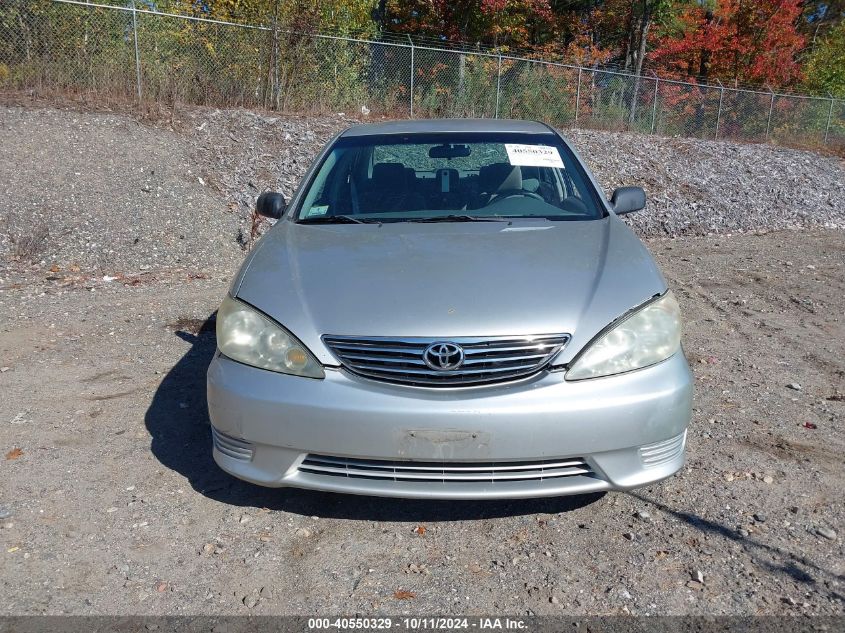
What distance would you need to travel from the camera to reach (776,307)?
707cm

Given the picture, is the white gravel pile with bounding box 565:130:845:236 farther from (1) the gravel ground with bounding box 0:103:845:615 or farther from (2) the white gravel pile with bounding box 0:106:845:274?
(1) the gravel ground with bounding box 0:103:845:615

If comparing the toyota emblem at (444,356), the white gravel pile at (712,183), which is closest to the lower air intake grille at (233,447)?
the toyota emblem at (444,356)

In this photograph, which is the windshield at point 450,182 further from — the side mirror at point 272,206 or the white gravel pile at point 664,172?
the white gravel pile at point 664,172

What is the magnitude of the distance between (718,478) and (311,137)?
10373 millimetres

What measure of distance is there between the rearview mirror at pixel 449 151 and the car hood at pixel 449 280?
93 cm

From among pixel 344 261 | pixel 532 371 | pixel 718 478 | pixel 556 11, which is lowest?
pixel 718 478

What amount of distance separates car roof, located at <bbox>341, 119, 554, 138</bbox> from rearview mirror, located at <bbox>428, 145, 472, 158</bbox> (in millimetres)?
154

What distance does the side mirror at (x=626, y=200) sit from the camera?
4.46 meters

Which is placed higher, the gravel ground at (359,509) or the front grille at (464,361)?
the front grille at (464,361)

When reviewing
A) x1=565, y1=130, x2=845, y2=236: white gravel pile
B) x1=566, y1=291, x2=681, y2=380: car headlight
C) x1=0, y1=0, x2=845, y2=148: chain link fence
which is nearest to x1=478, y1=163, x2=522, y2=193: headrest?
x1=566, y1=291, x2=681, y2=380: car headlight

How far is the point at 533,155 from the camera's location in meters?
4.58

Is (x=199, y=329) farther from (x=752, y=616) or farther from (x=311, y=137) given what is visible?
(x=311, y=137)

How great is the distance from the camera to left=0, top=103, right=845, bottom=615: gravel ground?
9.06 ft

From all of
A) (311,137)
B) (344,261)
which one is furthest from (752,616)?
(311,137)
